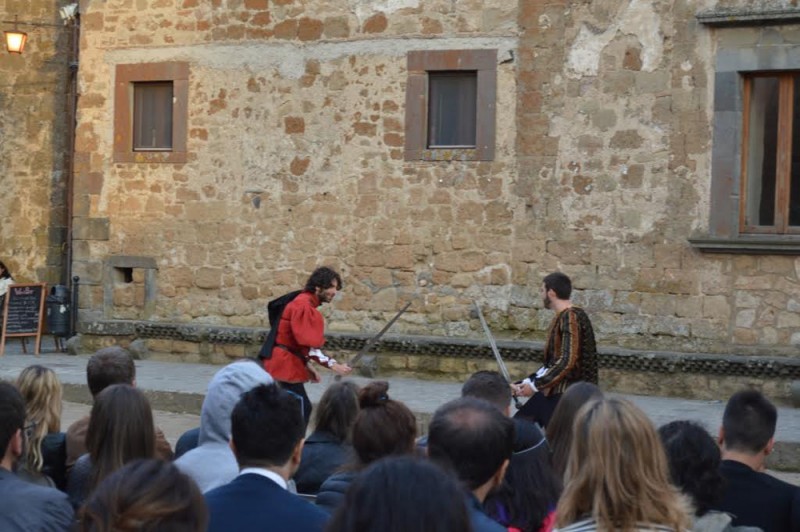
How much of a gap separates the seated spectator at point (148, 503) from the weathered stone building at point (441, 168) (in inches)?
443

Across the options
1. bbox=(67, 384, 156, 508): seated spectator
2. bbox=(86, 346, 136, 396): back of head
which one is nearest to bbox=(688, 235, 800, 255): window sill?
bbox=(86, 346, 136, 396): back of head

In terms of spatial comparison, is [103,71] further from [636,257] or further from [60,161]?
[636,257]

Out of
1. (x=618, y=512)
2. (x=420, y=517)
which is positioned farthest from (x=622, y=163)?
(x=420, y=517)

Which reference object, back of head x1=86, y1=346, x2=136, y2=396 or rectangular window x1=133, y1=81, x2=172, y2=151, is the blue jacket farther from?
rectangular window x1=133, y1=81, x2=172, y2=151

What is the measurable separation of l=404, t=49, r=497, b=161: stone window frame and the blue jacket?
1146 centimetres

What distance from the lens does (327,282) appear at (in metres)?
10.7

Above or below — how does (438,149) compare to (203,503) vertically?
above

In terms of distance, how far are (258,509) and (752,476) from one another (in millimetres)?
1834

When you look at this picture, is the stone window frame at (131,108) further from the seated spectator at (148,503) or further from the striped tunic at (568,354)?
the seated spectator at (148,503)

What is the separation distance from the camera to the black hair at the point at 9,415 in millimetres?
4422

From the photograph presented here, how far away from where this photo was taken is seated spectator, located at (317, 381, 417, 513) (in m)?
4.93

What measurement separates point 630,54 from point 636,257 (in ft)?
6.85

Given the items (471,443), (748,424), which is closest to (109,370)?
(471,443)

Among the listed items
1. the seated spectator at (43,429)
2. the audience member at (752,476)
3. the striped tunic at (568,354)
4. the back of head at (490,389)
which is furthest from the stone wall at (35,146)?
the audience member at (752,476)
